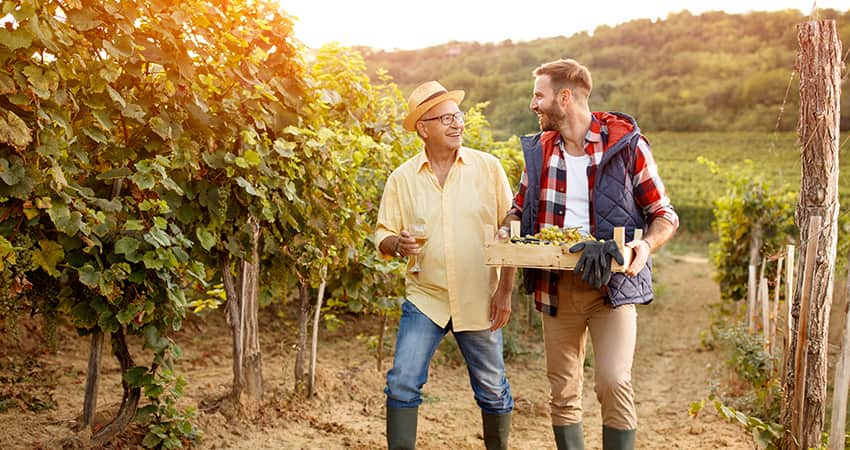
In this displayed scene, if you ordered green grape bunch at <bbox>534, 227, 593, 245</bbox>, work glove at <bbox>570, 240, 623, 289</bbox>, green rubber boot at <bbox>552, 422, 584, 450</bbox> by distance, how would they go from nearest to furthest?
work glove at <bbox>570, 240, 623, 289</bbox>, green grape bunch at <bbox>534, 227, 593, 245</bbox>, green rubber boot at <bbox>552, 422, 584, 450</bbox>

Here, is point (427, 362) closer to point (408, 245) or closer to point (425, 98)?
point (408, 245)

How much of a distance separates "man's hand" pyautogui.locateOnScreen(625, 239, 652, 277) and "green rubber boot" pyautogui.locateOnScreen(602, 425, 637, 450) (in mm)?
656

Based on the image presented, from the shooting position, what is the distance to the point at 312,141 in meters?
4.21

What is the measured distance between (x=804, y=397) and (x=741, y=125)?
34457 mm

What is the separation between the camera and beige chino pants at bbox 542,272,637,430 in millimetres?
3086

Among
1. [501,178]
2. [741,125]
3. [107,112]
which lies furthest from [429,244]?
[741,125]

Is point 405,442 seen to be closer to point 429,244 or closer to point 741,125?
point 429,244

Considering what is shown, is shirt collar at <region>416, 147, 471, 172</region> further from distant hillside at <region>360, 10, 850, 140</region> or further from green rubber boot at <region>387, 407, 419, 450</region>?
distant hillside at <region>360, 10, 850, 140</region>

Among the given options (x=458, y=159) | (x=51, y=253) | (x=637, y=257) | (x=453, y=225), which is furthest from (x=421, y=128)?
(x=51, y=253)

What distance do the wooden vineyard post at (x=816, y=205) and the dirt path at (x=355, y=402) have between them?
1.30 meters

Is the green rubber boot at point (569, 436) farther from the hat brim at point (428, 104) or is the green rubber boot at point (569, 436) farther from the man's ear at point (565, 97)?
the hat brim at point (428, 104)

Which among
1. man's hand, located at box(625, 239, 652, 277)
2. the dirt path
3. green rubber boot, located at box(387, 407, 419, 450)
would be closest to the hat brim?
man's hand, located at box(625, 239, 652, 277)

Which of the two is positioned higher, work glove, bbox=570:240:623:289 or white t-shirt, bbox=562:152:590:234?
white t-shirt, bbox=562:152:590:234

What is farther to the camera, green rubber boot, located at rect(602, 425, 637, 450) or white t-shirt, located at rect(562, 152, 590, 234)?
white t-shirt, located at rect(562, 152, 590, 234)
